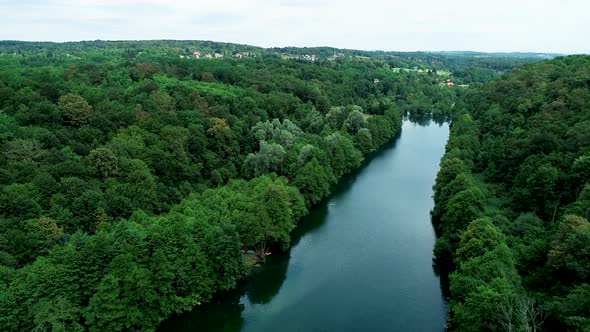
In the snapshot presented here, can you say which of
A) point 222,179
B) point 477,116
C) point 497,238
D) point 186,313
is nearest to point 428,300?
point 497,238

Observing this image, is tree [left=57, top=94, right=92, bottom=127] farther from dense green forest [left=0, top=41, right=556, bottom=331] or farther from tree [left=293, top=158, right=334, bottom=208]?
tree [left=293, top=158, right=334, bottom=208]

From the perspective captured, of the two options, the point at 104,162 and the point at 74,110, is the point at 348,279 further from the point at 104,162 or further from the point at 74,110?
the point at 74,110

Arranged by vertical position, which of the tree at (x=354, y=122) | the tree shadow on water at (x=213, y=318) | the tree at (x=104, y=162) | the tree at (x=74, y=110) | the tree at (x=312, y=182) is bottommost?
the tree shadow on water at (x=213, y=318)

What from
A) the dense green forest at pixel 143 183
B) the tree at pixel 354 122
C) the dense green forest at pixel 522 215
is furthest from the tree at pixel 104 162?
the tree at pixel 354 122

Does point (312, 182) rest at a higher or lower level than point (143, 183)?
lower

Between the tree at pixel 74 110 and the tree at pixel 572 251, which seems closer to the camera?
the tree at pixel 572 251

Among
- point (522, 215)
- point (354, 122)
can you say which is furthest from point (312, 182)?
point (354, 122)

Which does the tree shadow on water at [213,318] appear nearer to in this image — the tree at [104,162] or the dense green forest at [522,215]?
the dense green forest at [522,215]

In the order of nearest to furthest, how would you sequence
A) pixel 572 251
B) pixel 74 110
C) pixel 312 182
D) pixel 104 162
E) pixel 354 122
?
pixel 572 251 < pixel 104 162 < pixel 74 110 < pixel 312 182 < pixel 354 122
